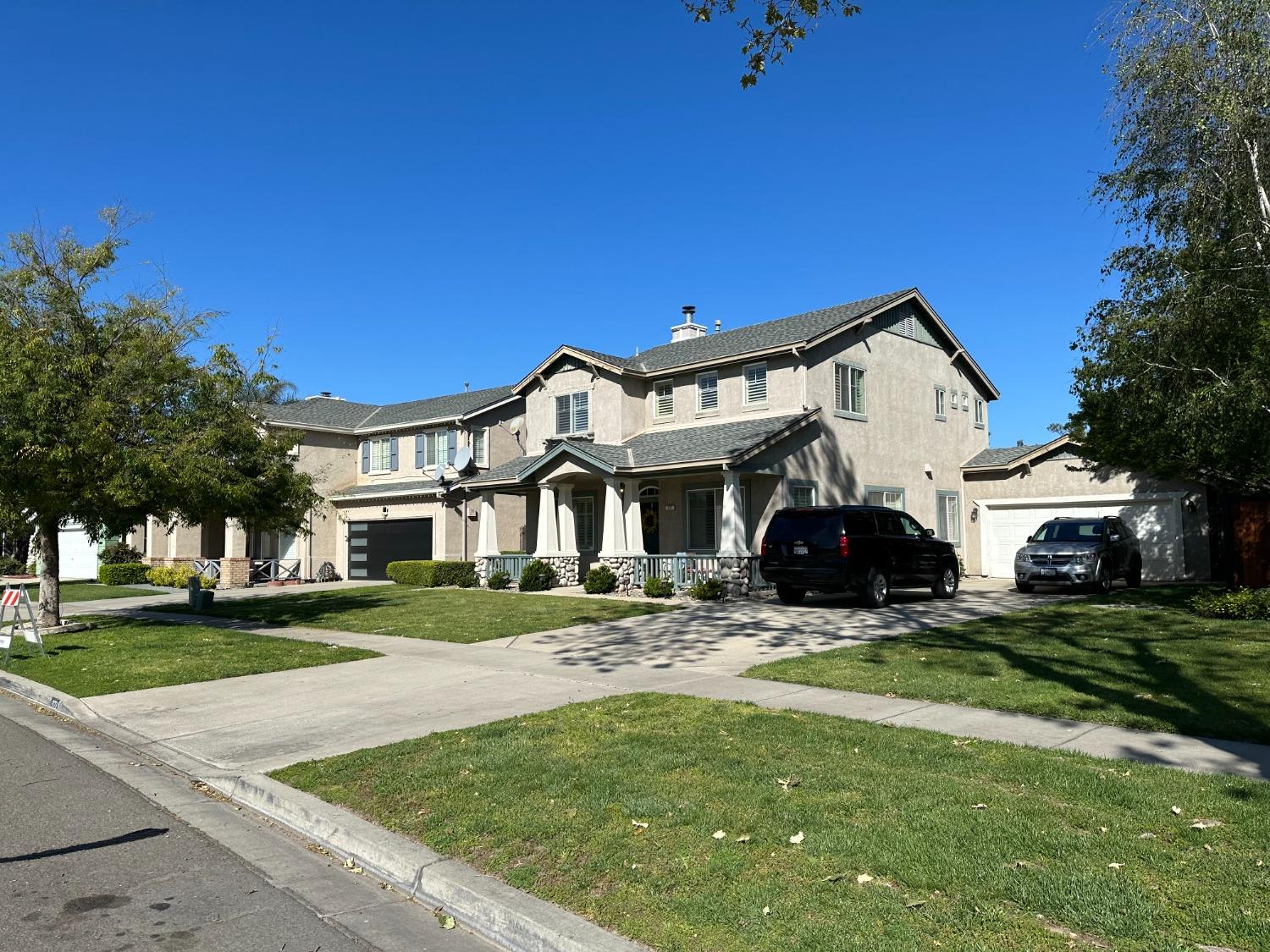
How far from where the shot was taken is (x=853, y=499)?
25.1 metres

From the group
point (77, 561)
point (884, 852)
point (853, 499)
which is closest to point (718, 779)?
point (884, 852)

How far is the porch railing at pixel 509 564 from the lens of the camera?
26875 mm

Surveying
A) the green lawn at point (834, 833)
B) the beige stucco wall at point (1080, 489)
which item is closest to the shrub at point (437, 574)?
the beige stucco wall at point (1080, 489)

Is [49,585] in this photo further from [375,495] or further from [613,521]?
[375,495]

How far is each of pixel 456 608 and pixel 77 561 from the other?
2803 centimetres

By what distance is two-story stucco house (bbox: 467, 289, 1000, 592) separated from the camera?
23141 mm

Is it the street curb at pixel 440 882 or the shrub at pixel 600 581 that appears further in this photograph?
the shrub at pixel 600 581

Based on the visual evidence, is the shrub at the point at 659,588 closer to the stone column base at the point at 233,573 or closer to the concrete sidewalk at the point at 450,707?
the concrete sidewalk at the point at 450,707

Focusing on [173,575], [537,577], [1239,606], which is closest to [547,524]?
[537,577]

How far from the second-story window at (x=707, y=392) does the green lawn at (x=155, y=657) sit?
14.0 m

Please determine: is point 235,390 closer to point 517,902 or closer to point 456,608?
point 456,608

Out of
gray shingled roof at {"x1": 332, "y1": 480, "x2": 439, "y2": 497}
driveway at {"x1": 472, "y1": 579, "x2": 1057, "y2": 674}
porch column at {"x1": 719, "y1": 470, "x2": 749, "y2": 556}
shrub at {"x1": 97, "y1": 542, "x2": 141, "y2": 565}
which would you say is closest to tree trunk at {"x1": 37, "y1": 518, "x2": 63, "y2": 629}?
driveway at {"x1": 472, "y1": 579, "x2": 1057, "y2": 674}

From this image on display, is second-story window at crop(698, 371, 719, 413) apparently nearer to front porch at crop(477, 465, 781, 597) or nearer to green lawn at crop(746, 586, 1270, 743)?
front porch at crop(477, 465, 781, 597)

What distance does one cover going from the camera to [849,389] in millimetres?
25359
